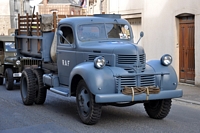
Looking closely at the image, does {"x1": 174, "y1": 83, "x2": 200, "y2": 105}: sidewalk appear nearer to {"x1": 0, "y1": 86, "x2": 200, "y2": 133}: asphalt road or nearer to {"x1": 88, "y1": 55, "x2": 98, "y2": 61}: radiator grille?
{"x1": 0, "y1": 86, "x2": 200, "y2": 133}: asphalt road

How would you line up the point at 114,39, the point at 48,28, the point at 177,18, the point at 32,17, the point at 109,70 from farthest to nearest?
1. the point at 177,18
2. the point at 32,17
3. the point at 48,28
4. the point at 114,39
5. the point at 109,70

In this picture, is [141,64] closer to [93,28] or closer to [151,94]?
[151,94]

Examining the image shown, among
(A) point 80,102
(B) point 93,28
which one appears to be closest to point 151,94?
(A) point 80,102

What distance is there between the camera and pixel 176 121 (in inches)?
349

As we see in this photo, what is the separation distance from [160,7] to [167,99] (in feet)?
28.5

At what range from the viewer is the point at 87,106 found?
8438 mm

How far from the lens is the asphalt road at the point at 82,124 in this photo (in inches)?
317

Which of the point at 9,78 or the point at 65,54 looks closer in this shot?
the point at 65,54

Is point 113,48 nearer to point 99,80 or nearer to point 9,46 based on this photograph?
point 99,80

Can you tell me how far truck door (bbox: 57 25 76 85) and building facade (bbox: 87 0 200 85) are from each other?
6371 millimetres

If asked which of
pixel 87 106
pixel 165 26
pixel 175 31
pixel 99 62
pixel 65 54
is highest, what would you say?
pixel 165 26

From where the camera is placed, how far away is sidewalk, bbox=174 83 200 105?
1196cm

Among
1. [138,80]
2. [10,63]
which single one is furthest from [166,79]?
[10,63]

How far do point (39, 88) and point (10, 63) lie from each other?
189 inches
